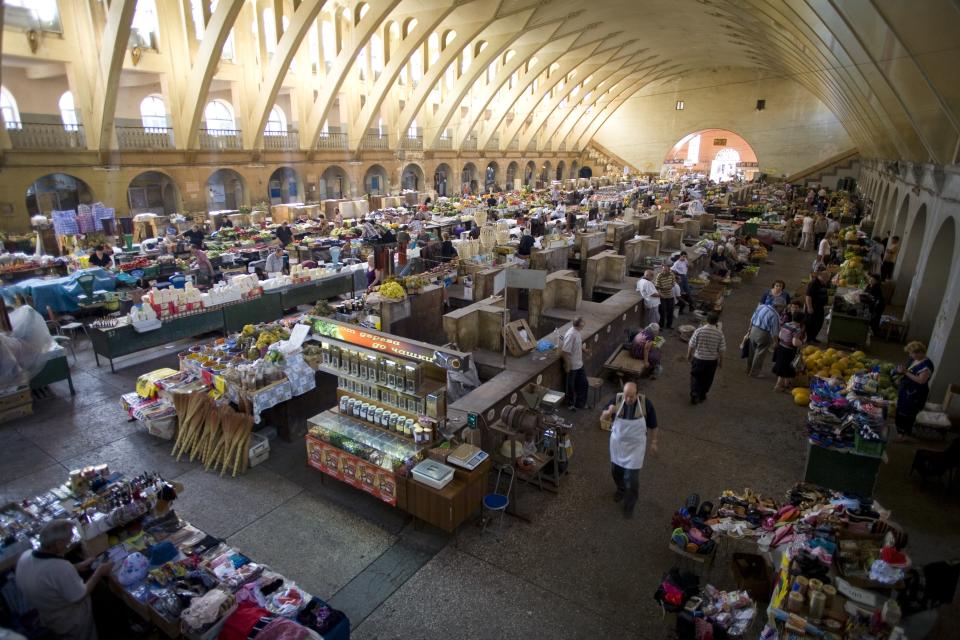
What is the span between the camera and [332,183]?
33656 mm

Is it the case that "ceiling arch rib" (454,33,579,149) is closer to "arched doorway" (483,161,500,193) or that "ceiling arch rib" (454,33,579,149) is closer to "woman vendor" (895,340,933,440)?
"arched doorway" (483,161,500,193)

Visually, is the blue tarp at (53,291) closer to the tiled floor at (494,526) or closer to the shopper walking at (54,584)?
the tiled floor at (494,526)

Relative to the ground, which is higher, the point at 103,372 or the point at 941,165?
the point at 941,165

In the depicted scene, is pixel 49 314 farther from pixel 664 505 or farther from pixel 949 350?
pixel 949 350

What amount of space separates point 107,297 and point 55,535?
1134 centimetres

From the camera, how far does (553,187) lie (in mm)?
39812

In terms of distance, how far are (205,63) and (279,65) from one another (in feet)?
10.8

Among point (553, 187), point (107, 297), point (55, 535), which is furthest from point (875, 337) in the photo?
point (553, 187)

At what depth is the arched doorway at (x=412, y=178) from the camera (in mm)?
38719

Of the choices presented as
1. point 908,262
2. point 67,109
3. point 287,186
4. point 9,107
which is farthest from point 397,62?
point 908,262

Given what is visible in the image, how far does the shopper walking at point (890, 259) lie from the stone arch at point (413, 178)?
92.2ft

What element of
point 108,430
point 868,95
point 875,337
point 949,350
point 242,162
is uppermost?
point 868,95

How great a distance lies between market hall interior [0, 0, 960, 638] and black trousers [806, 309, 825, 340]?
47 centimetres

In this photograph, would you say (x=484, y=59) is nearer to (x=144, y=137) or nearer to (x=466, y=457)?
(x=144, y=137)
